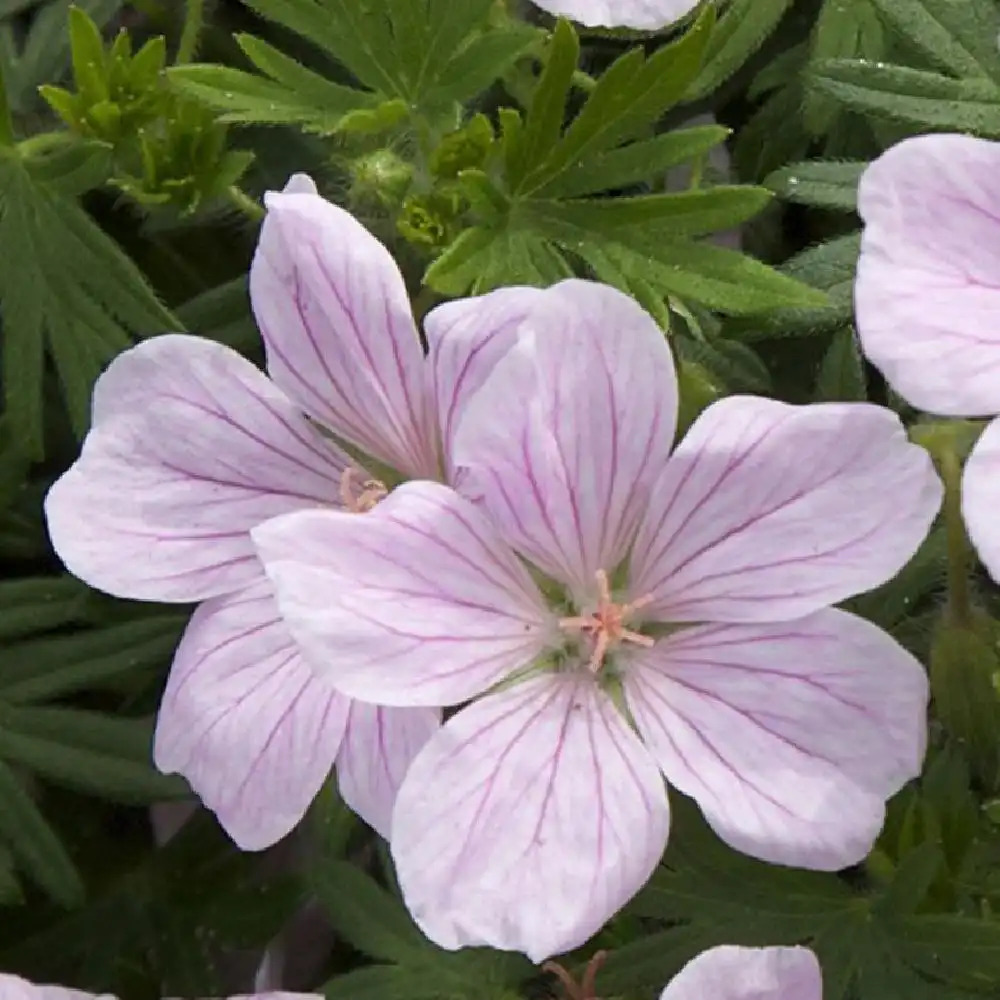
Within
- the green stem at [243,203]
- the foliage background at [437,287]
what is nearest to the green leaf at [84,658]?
the foliage background at [437,287]

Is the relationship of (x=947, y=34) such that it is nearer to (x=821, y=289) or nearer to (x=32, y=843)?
(x=821, y=289)

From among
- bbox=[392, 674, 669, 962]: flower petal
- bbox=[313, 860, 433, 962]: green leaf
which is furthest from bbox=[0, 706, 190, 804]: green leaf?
bbox=[392, 674, 669, 962]: flower petal

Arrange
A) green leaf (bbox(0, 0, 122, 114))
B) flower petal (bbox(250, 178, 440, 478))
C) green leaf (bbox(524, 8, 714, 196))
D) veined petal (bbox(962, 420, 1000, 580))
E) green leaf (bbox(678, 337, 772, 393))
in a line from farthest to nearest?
green leaf (bbox(0, 0, 122, 114)) < green leaf (bbox(678, 337, 772, 393)) < green leaf (bbox(524, 8, 714, 196)) < flower petal (bbox(250, 178, 440, 478)) < veined petal (bbox(962, 420, 1000, 580))

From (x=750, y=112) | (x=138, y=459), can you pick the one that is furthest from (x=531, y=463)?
(x=750, y=112)

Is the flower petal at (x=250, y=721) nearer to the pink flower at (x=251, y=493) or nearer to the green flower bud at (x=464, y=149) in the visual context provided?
the pink flower at (x=251, y=493)

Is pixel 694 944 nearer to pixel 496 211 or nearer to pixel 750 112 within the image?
pixel 496 211

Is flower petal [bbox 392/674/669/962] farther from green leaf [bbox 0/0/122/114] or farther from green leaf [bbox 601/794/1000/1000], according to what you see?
green leaf [bbox 0/0/122/114]
